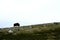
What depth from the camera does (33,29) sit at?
95.3 feet

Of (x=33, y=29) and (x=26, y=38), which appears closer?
(x=26, y=38)

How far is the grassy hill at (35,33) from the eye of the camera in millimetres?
26923

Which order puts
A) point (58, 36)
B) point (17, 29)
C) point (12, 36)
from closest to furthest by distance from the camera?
1. point (58, 36)
2. point (12, 36)
3. point (17, 29)

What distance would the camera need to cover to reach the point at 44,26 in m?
29.3

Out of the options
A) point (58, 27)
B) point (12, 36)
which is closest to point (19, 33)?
point (12, 36)

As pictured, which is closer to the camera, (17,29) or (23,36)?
(23,36)

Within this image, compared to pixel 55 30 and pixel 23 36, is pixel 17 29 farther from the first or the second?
pixel 55 30

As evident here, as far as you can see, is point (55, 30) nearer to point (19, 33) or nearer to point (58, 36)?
point (58, 36)

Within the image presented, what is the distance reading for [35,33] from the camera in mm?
27797

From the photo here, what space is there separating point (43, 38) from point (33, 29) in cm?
273

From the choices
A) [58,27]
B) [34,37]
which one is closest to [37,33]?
[34,37]

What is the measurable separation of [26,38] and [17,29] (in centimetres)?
345

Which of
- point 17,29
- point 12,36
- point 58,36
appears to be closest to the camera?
point 58,36

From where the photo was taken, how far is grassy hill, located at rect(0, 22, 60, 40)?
2692cm
